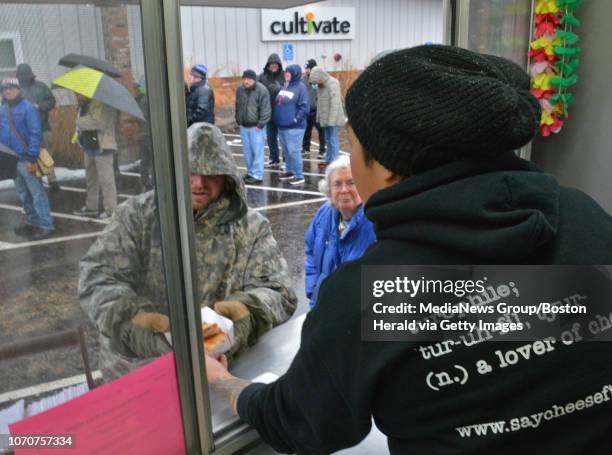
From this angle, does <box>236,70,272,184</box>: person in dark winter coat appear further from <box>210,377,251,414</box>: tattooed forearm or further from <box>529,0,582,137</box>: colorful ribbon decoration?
<box>210,377,251,414</box>: tattooed forearm

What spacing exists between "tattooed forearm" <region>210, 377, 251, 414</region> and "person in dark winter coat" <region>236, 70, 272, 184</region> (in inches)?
273

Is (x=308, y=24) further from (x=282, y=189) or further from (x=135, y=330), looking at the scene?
(x=135, y=330)

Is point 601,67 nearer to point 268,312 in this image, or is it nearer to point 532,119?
point 268,312

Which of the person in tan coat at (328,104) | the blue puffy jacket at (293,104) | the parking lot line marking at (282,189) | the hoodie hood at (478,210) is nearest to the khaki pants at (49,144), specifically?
the hoodie hood at (478,210)

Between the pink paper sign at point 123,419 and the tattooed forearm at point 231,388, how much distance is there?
11 centimetres

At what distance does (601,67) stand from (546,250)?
6.63 feet

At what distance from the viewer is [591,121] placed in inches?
98.7

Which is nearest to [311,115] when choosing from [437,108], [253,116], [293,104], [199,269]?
[293,104]

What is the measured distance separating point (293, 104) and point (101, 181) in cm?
757

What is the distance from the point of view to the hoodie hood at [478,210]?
28.2 inches

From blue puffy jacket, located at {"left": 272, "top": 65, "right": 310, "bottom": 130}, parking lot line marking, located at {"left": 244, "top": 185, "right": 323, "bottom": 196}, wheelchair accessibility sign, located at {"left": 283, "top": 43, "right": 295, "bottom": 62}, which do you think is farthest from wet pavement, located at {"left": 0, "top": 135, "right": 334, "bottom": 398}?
wheelchair accessibility sign, located at {"left": 283, "top": 43, "right": 295, "bottom": 62}

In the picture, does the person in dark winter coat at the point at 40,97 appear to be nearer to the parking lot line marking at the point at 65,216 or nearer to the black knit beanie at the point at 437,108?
the parking lot line marking at the point at 65,216

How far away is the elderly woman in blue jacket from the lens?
8.42 ft

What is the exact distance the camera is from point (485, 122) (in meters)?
0.73
